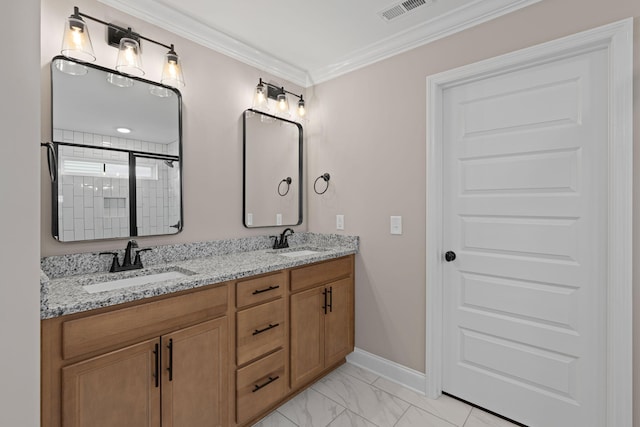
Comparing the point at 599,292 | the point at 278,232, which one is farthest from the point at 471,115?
the point at 278,232

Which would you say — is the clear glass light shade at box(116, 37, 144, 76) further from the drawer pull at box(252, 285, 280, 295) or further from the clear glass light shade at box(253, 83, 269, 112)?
the drawer pull at box(252, 285, 280, 295)

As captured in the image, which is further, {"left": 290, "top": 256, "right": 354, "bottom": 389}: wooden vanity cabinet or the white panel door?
{"left": 290, "top": 256, "right": 354, "bottom": 389}: wooden vanity cabinet

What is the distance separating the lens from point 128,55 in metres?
1.72

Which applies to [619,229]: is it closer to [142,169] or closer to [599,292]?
[599,292]

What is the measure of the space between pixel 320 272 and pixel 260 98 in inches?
55.0

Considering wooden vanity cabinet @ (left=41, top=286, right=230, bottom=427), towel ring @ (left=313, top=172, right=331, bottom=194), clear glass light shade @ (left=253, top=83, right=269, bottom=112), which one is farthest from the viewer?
towel ring @ (left=313, top=172, right=331, bottom=194)

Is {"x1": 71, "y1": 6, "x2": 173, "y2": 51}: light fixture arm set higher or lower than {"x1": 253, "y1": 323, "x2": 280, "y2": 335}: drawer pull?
higher

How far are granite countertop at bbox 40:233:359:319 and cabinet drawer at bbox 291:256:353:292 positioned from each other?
0.05m

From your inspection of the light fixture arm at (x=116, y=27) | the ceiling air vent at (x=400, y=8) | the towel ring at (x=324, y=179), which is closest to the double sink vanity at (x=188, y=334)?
the towel ring at (x=324, y=179)

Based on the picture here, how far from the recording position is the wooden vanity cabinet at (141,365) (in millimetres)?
1155

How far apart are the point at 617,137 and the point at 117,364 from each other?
2464 millimetres

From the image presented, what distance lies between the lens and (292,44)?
2.35m

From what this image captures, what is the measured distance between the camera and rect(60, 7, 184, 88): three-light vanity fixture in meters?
1.54

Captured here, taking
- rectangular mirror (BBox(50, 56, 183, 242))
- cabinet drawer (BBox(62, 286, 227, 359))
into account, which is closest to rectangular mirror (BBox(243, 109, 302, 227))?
rectangular mirror (BBox(50, 56, 183, 242))
